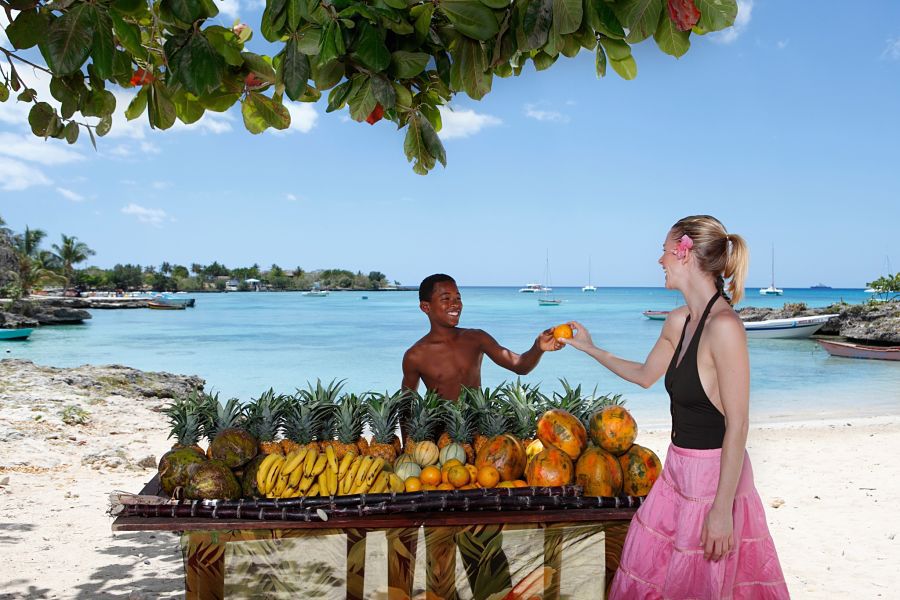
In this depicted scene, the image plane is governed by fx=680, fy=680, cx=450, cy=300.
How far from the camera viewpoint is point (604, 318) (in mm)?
64562

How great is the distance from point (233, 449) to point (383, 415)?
81cm

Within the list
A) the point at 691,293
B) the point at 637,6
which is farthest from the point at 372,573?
the point at 637,6

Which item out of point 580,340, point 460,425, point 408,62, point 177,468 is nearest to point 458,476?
point 460,425

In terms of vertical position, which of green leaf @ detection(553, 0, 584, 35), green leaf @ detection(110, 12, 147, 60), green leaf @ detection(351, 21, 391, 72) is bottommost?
green leaf @ detection(351, 21, 391, 72)

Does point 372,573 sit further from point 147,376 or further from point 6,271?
point 6,271

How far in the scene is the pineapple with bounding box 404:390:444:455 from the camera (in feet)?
12.6

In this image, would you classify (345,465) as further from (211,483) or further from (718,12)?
(718,12)

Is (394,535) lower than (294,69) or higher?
lower

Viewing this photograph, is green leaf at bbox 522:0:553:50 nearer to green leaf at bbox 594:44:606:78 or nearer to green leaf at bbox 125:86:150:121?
green leaf at bbox 594:44:606:78

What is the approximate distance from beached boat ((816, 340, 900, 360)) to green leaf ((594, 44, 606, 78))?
29583 millimetres

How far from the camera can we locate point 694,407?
2750 millimetres

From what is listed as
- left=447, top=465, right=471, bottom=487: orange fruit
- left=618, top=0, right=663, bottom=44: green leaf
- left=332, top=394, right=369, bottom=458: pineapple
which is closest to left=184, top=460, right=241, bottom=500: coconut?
left=332, top=394, right=369, bottom=458: pineapple

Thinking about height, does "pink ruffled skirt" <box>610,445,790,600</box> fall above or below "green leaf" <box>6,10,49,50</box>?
below

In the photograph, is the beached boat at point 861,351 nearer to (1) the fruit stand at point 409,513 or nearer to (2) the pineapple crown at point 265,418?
(1) the fruit stand at point 409,513
